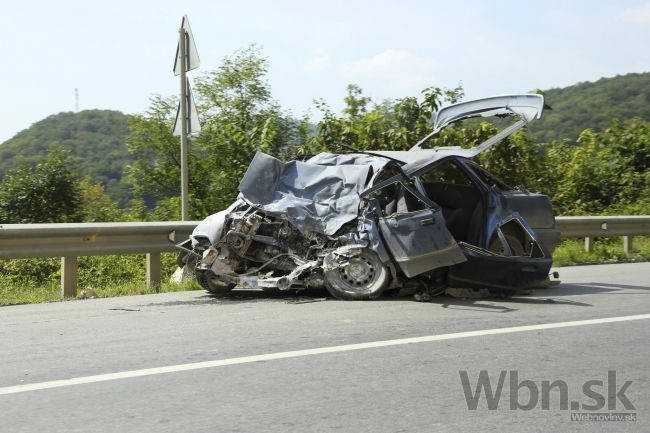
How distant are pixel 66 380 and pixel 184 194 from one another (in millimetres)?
7260

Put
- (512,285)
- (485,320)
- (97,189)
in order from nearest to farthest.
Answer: (485,320) < (512,285) < (97,189)

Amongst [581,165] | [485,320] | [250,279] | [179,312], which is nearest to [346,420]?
[485,320]

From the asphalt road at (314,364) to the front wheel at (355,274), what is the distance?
199 millimetres

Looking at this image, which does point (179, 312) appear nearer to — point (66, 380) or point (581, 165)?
point (66, 380)

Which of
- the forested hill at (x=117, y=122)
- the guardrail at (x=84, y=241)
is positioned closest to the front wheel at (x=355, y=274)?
the guardrail at (x=84, y=241)

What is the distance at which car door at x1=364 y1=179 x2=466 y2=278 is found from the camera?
8.39m

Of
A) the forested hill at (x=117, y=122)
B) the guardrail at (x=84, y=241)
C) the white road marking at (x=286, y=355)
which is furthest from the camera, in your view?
the forested hill at (x=117, y=122)

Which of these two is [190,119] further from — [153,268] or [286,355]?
[286,355]

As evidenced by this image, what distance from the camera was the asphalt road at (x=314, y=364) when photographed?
176 inches

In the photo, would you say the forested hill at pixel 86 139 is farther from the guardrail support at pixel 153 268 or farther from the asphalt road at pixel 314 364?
the asphalt road at pixel 314 364

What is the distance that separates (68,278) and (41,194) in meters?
9.09

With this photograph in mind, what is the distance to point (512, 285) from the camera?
8703 millimetres

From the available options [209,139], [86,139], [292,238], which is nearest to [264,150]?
[209,139]

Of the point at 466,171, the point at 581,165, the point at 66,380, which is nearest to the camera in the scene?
the point at 66,380
